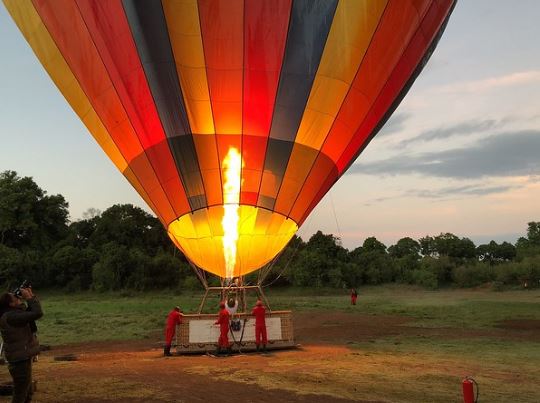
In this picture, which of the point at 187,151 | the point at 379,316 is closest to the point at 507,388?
the point at 187,151

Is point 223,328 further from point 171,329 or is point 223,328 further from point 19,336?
point 19,336

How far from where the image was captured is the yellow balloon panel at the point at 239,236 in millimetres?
9750

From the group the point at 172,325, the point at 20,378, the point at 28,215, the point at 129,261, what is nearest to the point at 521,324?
the point at 172,325

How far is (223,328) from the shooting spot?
10148 mm

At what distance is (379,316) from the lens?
19766 mm

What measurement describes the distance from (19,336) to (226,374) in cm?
347

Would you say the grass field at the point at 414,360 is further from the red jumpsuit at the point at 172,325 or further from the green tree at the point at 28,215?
the green tree at the point at 28,215

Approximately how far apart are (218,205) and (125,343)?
5.87 metres

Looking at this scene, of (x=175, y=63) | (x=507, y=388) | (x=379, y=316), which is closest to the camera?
(x=507, y=388)

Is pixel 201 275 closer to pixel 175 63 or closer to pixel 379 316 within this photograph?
pixel 175 63

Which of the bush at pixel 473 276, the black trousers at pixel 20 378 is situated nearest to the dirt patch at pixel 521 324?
the black trousers at pixel 20 378

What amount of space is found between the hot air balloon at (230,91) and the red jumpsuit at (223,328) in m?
0.81

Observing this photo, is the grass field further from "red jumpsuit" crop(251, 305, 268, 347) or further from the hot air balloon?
the hot air balloon

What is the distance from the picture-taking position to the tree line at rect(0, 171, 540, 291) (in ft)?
143
